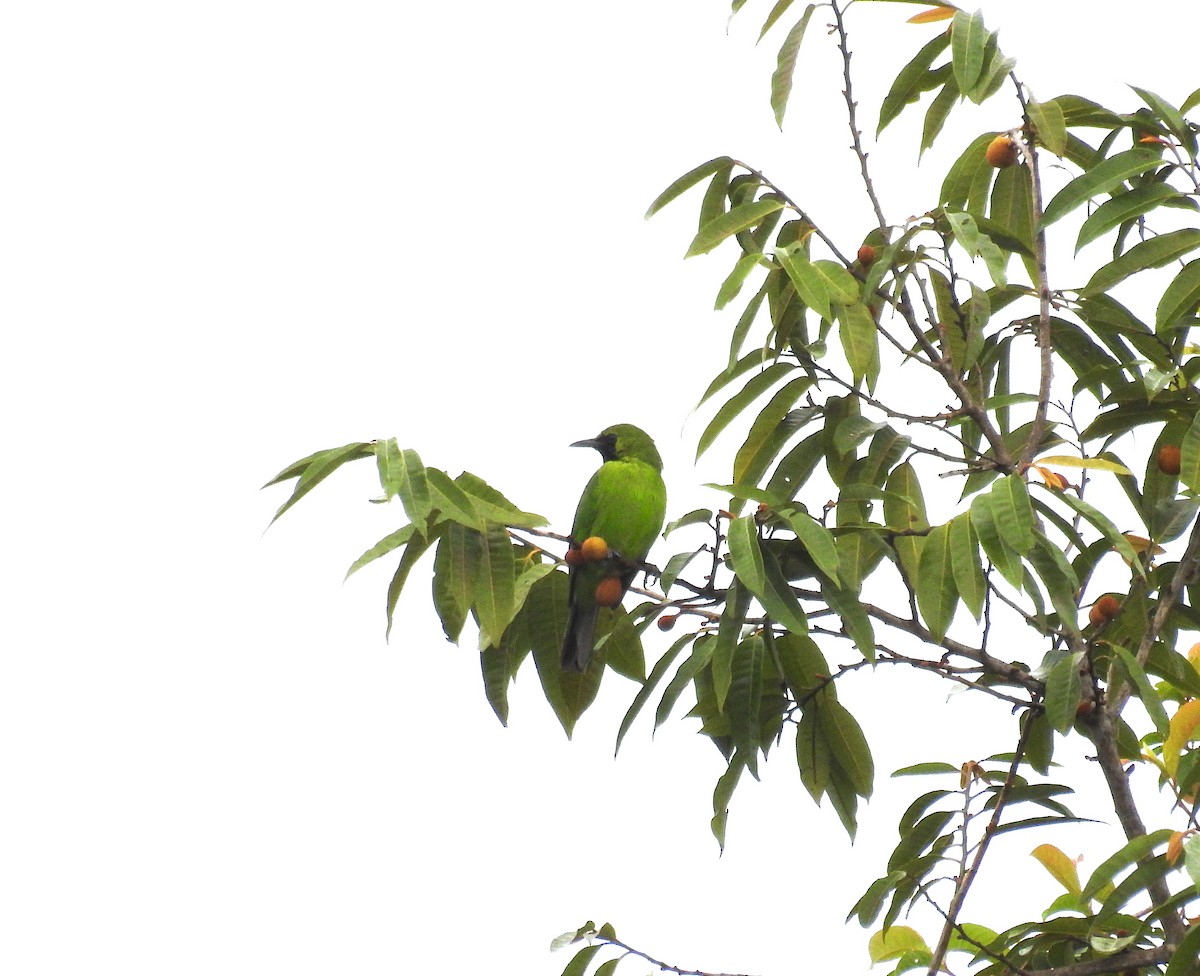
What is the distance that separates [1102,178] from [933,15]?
1.82 feet

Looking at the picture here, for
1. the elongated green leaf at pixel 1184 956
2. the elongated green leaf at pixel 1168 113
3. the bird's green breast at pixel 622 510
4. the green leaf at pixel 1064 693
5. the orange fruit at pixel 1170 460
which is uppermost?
the elongated green leaf at pixel 1168 113

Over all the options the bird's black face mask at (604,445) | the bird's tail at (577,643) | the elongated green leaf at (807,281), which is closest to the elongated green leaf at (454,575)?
the bird's tail at (577,643)

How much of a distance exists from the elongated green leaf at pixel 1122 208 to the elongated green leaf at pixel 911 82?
561mm

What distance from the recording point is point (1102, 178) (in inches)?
110

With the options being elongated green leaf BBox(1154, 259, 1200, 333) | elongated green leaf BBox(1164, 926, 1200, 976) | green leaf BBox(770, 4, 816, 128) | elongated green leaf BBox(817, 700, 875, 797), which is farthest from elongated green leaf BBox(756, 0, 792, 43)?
→ elongated green leaf BBox(1164, 926, 1200, 976)

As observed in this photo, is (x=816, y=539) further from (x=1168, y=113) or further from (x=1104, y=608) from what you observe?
(x=1168, y=113)

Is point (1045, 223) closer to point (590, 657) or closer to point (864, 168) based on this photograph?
point (864, 168)

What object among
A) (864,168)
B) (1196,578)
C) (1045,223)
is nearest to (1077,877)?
(1196,578)

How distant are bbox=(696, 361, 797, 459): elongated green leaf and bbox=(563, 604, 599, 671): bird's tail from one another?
1.58 feet

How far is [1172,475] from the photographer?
2961 millimetres

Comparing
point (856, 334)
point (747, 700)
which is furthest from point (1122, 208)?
point (747, 700)

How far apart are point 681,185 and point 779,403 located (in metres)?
0.57

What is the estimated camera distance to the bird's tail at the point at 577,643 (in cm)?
309

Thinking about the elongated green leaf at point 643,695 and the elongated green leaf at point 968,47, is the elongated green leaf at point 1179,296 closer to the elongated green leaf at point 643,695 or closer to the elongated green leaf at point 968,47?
the elongated green leaf at point 968,47
